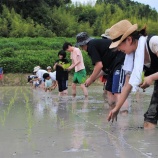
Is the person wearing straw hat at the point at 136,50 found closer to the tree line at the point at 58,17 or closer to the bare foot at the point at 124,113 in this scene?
the bare foot at the point at 124,113

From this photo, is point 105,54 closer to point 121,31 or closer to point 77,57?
point 121,31

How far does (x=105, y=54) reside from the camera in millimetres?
7199

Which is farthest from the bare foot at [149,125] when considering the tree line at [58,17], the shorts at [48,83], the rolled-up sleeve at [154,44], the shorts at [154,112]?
the tree line at [58,17]

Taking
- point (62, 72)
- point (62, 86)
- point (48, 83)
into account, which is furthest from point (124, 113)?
point (48, 83)

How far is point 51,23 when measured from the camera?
157 ft

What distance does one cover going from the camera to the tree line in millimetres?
42969

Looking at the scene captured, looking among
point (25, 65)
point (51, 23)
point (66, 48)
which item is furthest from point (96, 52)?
point (51, 23)

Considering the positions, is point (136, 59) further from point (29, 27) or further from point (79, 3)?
point (79, 3)

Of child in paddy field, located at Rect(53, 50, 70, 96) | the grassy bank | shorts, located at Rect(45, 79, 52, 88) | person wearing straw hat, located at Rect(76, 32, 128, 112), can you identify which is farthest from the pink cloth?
the grassy bank

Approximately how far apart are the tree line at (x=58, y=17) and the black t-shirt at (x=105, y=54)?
33985 millimetres

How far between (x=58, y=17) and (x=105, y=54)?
140 ft

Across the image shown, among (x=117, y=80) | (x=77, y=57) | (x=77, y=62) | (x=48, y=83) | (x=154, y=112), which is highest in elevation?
(x=77, y=57)

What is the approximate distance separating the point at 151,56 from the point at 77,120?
66.8 inches

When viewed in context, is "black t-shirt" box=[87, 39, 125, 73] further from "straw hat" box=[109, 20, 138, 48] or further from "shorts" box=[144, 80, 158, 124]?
"straw hat" box=[109, 20, 138, 48]
